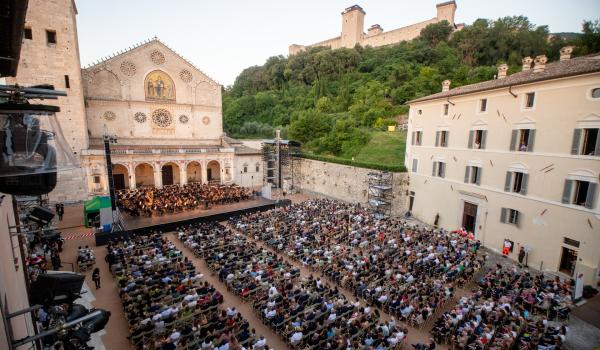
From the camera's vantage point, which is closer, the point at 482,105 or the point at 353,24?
the point at 482,105

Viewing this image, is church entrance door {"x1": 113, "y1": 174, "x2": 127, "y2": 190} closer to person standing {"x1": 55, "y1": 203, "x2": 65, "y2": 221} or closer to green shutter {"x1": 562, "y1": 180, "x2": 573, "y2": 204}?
person standing {"x1": 55, "y1": 203, "x2": 65, "y2": 221}

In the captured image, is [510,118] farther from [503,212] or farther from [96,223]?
[96,223]

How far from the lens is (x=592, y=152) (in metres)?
13.9

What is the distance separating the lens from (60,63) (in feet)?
80.3

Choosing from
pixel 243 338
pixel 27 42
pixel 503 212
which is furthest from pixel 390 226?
pixel 27 42

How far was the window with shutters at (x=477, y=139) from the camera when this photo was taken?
19.0 meters

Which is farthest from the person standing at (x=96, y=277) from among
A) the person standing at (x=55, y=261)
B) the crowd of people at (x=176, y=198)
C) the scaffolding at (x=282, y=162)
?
the scaffolding at (x=282, y=162)

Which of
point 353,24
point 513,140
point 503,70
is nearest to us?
point 513,140

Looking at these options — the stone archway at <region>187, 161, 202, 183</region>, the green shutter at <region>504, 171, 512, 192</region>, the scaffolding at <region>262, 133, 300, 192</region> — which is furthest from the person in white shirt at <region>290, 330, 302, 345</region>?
the stone archway at <region>187, 161, 202, 183</region>

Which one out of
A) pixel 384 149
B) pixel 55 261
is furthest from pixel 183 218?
pixel 384 149

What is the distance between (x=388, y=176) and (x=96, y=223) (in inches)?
940

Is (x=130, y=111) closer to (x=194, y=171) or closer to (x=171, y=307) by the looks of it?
(x=194, y=171)

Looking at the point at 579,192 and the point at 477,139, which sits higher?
the point at 477,139

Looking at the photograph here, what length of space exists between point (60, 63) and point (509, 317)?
3558cm
